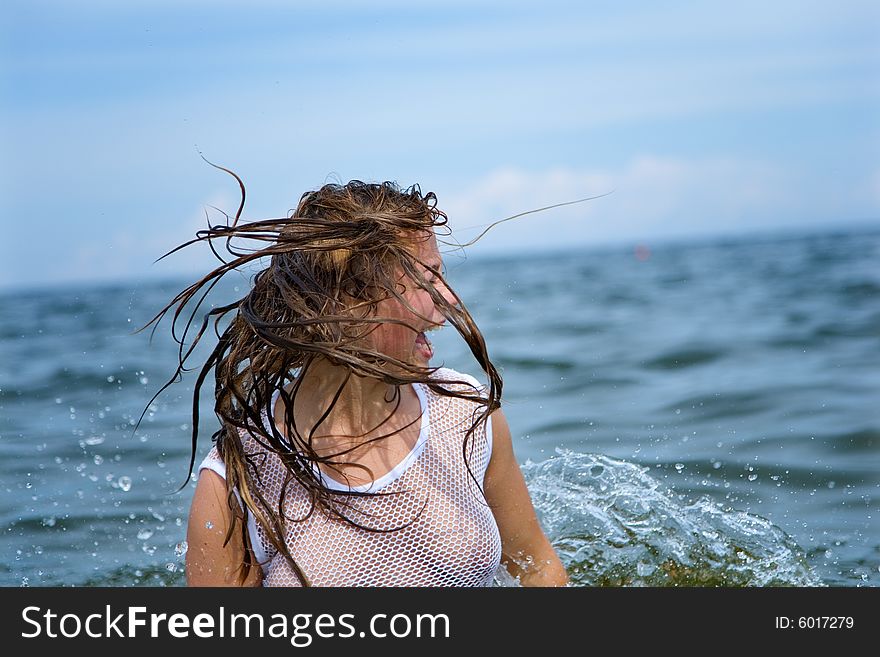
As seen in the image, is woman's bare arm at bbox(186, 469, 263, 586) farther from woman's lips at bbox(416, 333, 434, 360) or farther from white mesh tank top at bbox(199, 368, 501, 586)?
woman's lips at bbox(416, 333, 434, 360)

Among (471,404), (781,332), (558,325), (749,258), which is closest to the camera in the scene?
(471,404)

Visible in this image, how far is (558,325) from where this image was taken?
11.6 meters

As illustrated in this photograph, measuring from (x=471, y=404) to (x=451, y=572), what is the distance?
407 mm

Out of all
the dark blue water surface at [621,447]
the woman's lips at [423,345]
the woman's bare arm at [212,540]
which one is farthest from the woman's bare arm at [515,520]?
the woman's bare arm at [212,540]

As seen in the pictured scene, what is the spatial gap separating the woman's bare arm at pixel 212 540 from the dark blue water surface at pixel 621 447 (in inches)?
27.4

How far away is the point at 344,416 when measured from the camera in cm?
231

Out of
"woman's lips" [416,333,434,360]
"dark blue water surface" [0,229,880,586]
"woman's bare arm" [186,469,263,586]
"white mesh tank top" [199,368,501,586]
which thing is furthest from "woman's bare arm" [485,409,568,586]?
"woman's bare arm" [186,469,263,586]

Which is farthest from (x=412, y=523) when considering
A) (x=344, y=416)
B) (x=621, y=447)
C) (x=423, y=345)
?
(x=621, y=447)

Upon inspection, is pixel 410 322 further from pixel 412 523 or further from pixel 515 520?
pixel 515 520

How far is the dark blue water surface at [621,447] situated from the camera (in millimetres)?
3770

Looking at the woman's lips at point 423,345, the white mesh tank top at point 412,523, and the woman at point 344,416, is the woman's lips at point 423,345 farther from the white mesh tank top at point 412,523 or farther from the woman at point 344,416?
the white mesh tank top at point 412,523

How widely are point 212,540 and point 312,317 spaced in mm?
563

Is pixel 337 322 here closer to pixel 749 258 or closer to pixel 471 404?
pixel 471 404
